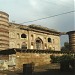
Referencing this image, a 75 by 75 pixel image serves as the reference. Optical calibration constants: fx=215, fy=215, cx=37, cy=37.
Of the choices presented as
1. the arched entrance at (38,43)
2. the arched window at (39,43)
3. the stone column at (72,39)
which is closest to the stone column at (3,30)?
the arched entrance at (38,43)

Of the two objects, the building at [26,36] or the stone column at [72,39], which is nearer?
the building at [26,36]

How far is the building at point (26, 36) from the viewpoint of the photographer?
3566 cm

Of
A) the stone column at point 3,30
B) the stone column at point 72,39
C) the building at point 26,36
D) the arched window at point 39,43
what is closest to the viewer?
the stone column at point 3,30

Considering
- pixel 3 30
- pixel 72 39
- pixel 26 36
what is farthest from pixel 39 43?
pixel 3 30

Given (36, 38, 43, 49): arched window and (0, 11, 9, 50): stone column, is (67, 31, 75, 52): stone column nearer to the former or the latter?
(36, 38, 43, 49): arched window

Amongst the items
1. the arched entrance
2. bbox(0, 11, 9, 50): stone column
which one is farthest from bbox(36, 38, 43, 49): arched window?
bbox(0, 11, 9, 50): stone column

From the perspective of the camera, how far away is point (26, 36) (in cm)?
4519

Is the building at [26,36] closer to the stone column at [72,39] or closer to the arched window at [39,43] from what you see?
the arched window at [39,43]

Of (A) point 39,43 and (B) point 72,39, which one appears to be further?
(B) point 72,39

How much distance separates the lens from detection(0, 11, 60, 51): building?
3566 centimetres

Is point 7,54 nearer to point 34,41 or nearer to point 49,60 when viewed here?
point 49,60

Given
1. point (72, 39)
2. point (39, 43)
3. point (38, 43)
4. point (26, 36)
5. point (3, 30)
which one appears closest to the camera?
point (3, 30)

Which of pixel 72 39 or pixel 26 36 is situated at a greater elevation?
pixel 26 36

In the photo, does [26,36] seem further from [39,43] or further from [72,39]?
[72,39]
